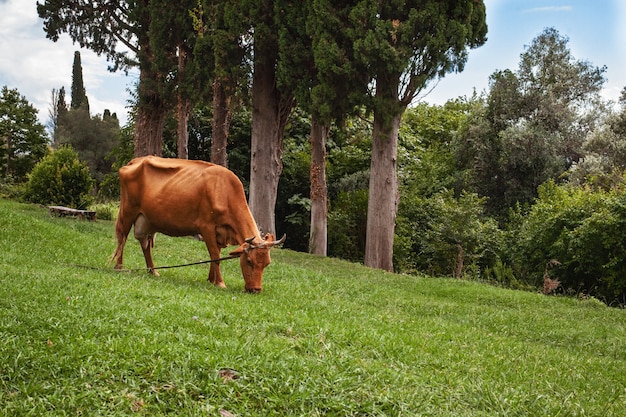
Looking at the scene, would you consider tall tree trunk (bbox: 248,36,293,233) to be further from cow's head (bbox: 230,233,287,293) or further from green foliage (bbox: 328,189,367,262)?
cow's head (bbox: 230,233,287,293)

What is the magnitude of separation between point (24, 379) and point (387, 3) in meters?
13.7

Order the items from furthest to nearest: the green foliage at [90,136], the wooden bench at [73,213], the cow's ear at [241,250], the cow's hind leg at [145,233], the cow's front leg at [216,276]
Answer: the green foliage at [90,136] < the wooden bench at [73,213] < the cow's hind leg at [145,233] < the cow's front leg at [216,276] < the cow's ear at [241,250]

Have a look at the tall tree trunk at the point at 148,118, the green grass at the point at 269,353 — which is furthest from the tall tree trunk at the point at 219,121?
the green grass at the point at 269,353

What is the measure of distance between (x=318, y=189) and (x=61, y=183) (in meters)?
11.6

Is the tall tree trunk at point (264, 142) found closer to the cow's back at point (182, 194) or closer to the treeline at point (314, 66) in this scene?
the treeline at point (314, 66)

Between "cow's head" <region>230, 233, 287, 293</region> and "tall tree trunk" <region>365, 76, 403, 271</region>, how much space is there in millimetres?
8268

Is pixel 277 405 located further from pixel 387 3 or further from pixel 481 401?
pixel 387 3

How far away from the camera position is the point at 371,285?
1244 centimetres

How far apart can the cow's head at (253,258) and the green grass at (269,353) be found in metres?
0.25

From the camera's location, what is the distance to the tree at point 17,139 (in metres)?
34.5

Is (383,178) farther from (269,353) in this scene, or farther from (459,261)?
(269,353)

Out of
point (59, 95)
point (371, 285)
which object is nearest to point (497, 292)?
point (371, 285)

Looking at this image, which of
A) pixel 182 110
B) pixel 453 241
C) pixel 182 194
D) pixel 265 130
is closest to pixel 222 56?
pixel 265 130

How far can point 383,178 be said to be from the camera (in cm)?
1648
